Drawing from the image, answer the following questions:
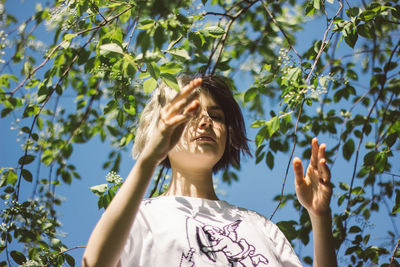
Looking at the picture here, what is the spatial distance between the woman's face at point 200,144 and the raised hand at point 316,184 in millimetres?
250

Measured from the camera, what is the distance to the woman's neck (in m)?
1.14

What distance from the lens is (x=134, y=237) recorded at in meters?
0.94

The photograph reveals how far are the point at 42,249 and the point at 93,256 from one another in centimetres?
65

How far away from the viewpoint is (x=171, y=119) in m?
0.78

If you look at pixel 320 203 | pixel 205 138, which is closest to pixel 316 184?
pixel 320 203

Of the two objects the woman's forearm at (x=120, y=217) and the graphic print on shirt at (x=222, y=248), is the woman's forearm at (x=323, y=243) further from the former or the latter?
the woman's forearm at (x=120, y=217)

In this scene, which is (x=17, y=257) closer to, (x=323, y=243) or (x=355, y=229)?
(x=323, y=243)

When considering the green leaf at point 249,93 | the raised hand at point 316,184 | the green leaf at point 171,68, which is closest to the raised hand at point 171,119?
the green leaf at point 171,68

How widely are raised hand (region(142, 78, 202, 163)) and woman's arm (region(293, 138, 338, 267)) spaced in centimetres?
33

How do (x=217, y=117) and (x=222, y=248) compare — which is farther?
(x=217, y=117)

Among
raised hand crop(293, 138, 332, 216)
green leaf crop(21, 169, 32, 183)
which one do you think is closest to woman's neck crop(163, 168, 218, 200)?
raised hand crop(293, 138, 332, 216)

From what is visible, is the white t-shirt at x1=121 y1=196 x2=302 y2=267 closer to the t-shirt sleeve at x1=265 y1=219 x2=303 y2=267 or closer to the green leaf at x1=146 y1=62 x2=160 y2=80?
the t-shirt sleeve at x1=265 y1=219 x2=303 y2=267

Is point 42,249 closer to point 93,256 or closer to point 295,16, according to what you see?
point 93,256

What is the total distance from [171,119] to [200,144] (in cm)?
34
